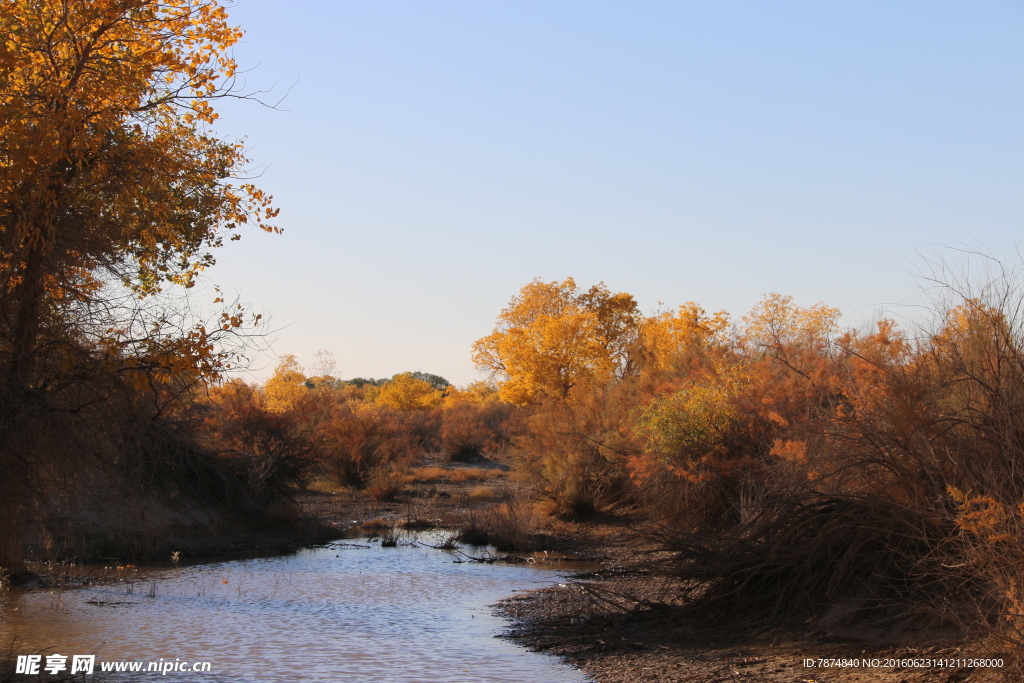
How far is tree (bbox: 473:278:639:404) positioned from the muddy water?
86.4 feet

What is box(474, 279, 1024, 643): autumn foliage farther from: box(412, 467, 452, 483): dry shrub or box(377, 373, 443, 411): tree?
box(377, 373, 443, 411): tree

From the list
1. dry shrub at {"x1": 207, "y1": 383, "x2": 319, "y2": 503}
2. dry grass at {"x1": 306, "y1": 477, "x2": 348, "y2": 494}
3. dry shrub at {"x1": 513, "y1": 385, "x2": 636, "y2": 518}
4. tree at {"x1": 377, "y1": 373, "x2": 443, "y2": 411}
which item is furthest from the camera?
tree at {"x1": 377, "y1": 373, "x2": 443, "y2": 411}

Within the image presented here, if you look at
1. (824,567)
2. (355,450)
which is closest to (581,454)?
(355,450)

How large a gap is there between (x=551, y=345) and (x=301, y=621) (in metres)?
33.6

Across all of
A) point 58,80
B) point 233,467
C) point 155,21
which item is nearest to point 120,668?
point 58,80

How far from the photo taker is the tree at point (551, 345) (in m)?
42.8

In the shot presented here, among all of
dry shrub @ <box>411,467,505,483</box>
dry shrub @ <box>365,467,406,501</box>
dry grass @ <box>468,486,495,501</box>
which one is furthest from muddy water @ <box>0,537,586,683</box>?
dry shrub @ <box>411,467,505,483</box>

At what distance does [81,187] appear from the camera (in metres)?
8.28

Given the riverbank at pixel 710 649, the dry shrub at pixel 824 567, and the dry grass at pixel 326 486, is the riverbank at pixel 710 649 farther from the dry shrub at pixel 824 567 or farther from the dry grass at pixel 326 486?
the dry grass at pixel 326 486

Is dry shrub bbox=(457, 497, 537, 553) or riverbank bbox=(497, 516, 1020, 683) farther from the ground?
dry shrub bbox=(457, 497, 537, 553)

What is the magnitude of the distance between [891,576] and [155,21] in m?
9.05

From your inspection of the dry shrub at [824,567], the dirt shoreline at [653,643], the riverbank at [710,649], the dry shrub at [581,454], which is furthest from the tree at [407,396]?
the dry shrub at [824,567]

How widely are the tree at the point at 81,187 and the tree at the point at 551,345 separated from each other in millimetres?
31453

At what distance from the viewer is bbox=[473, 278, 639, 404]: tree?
141 ft
